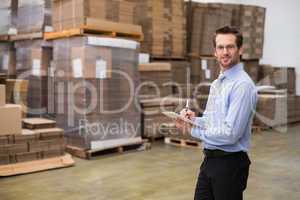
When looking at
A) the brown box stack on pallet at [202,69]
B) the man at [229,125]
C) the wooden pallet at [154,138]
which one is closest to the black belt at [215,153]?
the man at [229,125]

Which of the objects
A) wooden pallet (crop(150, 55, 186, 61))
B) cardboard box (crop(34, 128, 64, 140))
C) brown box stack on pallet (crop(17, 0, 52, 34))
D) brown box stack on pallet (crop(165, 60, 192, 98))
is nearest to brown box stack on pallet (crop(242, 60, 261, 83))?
brown box stack on pallet (crop(165, 60, 192, 98))

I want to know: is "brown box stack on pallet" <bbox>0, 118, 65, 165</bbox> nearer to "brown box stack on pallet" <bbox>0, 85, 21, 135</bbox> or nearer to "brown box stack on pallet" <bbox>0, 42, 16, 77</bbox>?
"brown box stack on pallet" <bbox>0, 85, 21, 135</bbox>

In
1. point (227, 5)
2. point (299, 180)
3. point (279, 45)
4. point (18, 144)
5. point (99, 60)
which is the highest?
point (227, 5)

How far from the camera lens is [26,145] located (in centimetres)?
546

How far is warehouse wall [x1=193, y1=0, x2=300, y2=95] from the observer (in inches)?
453

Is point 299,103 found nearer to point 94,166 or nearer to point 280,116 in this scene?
point 280,116

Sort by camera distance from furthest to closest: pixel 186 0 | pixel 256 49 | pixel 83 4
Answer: pixel 256 49 → pixel 186 0 → pixel 83 4

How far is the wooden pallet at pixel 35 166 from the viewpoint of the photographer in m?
5.17

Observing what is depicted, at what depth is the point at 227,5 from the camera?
10766 mm

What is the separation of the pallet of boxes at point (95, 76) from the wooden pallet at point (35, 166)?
50cm

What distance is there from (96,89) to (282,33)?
25.5 ft

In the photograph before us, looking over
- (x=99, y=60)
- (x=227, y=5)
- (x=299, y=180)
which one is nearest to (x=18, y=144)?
(x=99, y=60)

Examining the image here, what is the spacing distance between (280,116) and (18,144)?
22.2 ft

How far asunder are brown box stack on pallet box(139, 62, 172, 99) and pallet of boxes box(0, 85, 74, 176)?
8.24 feet
